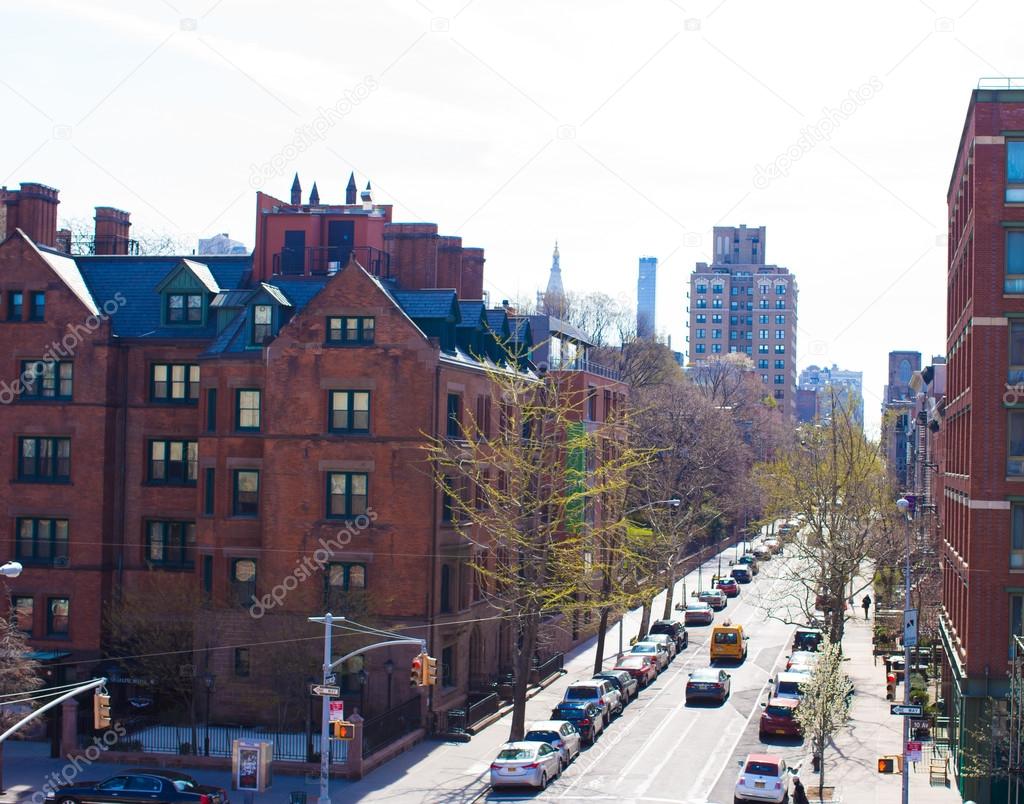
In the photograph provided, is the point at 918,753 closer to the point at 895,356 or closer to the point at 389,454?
the point at 389,454

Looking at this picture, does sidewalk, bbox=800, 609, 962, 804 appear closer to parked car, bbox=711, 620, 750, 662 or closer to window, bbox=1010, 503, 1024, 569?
parked car, bbox=711, 620, 750, 662

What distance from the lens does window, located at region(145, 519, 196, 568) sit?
5338 cm

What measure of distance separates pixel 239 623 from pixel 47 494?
33.3ft

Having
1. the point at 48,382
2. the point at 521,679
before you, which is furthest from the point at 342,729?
the point at 48,382

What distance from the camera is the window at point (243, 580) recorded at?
49.8m

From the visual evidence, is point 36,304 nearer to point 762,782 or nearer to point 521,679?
point 521,679

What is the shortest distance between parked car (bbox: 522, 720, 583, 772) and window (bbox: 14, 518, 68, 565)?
67.9 ft

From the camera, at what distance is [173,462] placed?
53.8 metres

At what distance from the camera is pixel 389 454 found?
4950 cm

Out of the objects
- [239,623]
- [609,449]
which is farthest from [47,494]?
[609,449]

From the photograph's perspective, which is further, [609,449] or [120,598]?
[609,449]

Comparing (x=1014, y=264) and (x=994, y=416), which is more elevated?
(x=1014, y=264)

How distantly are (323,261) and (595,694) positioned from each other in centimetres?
2311

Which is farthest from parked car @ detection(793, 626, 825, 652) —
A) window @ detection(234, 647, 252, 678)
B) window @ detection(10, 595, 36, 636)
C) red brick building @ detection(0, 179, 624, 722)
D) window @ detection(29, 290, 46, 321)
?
window @ detection(29, 290, 46, 321)
